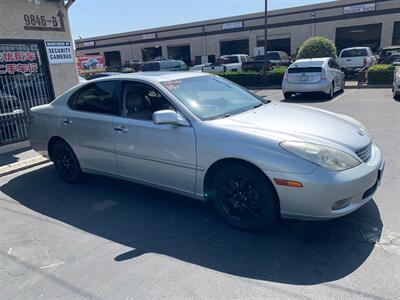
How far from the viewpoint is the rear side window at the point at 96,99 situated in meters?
4.28

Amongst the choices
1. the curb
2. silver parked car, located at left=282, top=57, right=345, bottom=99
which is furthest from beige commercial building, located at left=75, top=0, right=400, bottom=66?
the curb

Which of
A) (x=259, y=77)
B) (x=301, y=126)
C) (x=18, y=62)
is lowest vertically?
(x=259, y=77)

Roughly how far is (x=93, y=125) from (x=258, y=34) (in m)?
32.4

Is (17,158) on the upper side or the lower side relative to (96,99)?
lower

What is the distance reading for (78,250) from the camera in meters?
3.28

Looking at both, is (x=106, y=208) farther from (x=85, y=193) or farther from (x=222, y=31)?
(x=222, y=31)

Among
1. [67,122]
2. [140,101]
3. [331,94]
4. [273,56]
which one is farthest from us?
[273,56]

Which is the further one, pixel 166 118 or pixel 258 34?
pixel 258 34

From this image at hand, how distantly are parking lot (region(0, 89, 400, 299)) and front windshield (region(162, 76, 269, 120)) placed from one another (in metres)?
1.15

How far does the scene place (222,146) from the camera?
3252 millimetres

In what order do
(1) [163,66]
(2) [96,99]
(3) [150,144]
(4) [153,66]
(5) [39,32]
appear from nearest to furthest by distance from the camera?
1. (3) [150,144]
2. (2) [96,99]
3. (5) [39,32]
4. (1) [163,66]
5. (4) [153,66]

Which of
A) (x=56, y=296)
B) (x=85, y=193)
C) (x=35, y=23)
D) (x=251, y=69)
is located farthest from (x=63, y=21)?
(x=251, y=69)

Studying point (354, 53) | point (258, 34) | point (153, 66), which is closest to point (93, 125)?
point (354, 53)

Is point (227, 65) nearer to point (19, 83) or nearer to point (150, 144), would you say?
point (19, 83)
